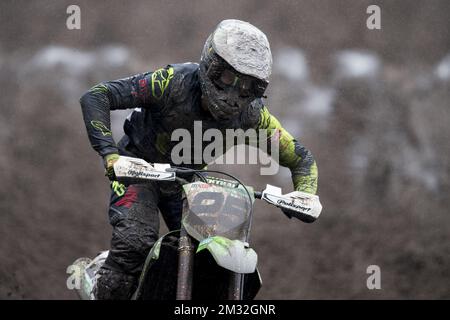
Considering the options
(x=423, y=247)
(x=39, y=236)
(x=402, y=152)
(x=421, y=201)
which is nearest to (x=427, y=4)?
(x=402, y=152)

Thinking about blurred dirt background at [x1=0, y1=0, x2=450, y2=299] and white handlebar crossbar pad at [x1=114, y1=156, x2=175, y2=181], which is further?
blurred dirt background at [x1=0, y1=0, x2=450, y2=299]

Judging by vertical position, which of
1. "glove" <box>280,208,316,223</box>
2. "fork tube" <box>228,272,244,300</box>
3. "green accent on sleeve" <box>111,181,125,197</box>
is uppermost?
"green accent on sleeve" <box>111,181,125,197</box>

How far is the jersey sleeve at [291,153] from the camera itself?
361 centimetres

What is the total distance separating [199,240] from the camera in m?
2.82

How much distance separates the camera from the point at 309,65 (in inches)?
233

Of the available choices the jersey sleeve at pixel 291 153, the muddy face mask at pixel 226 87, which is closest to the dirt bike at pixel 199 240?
the muddy face mask at pixel 226 87

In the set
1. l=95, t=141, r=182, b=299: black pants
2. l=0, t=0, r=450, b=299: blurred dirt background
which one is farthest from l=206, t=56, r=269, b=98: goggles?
l=0, t=0, r=450, b=299: blurred dirt background

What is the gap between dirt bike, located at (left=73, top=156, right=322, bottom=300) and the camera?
2.80m

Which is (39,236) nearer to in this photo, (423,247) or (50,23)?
(50,23)

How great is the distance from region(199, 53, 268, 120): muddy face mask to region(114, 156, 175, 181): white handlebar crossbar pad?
1.47 feet

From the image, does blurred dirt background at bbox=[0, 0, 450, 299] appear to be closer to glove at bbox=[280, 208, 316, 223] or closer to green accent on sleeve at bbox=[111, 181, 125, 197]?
green accent on sleeve at bbox=[111, 181, 125, 197]

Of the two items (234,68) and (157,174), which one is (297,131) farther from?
(157,174)

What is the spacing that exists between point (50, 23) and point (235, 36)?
10.3 ft

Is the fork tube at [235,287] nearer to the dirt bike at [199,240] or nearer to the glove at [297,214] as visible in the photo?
the dirt bike at [199,240]
